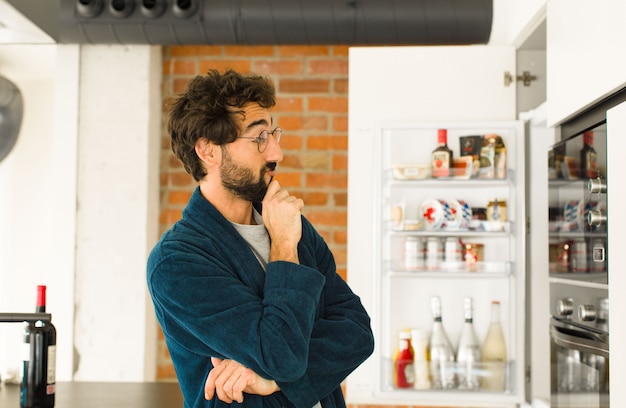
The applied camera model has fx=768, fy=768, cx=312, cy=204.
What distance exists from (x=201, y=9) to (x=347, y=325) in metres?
1.87

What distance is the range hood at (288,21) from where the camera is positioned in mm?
2994

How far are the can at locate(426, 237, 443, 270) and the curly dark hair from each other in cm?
144

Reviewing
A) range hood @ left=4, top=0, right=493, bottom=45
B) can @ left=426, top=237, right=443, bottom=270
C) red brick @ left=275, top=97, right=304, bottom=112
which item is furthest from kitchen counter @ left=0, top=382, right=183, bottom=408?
red brick @ left=275, top=97, right=304, bottom=112

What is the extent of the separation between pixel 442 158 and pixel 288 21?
0.81 metres

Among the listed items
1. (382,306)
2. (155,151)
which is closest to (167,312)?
(382,306)

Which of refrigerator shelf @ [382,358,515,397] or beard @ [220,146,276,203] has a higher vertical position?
beard @ [220,146,276,203]

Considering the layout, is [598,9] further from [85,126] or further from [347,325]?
[85,126]

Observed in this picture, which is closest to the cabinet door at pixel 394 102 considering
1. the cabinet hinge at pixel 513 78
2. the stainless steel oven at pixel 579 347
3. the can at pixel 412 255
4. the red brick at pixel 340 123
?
the cabinet hinge at pixel 513 78

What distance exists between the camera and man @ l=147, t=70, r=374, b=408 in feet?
4.66

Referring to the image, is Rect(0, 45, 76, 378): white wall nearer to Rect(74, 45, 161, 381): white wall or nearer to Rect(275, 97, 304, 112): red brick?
Rect(74, 45, 161, 381): white wall

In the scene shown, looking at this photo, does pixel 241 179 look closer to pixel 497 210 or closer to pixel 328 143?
pixel 497 210

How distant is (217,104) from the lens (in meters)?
1.59

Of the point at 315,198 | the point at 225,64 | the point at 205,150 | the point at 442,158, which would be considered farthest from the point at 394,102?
the point at 205,150

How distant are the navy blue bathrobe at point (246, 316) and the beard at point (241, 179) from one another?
0.21 feet
